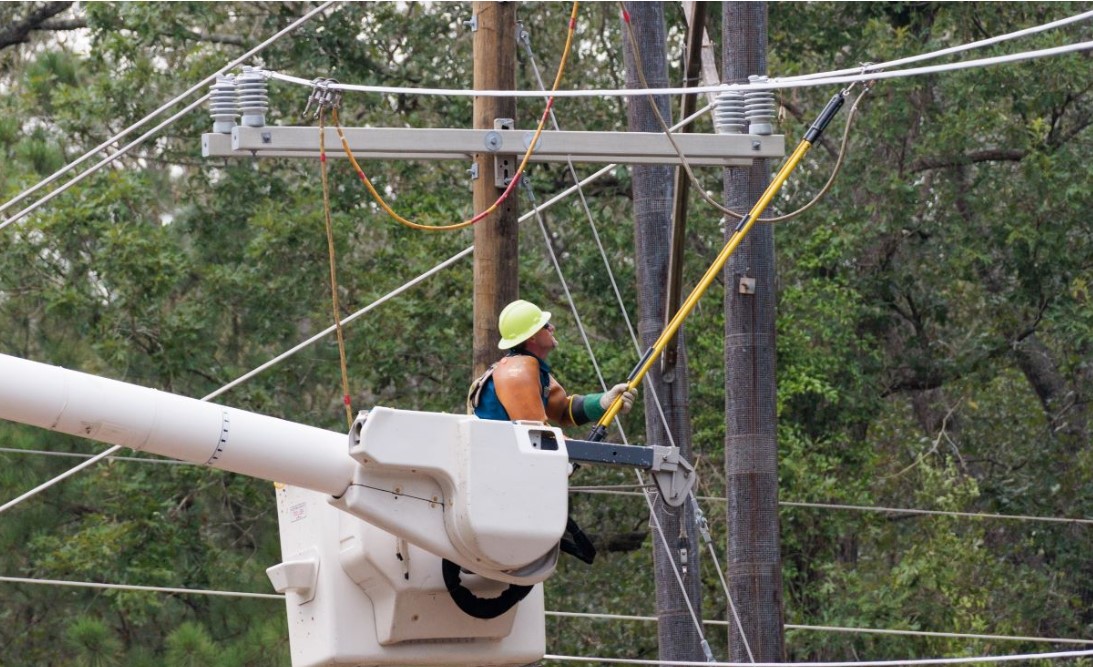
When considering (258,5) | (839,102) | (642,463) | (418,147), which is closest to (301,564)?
(642,463)

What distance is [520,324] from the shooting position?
804 cm

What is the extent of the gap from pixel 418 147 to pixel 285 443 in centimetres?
221

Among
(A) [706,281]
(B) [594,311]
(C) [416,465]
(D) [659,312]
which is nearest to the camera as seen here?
(C) [416,465]

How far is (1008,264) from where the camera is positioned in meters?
17.1

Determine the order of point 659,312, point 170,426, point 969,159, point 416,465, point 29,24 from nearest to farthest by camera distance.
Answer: point 170,426
point 416,465
point 659,312
point 969,159
point 29,24

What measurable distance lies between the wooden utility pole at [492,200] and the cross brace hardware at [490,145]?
0.37 feet

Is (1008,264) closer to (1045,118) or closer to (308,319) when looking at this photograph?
(1045,118)

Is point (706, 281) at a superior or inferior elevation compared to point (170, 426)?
superior

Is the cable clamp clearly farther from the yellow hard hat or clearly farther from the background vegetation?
the background vegetation

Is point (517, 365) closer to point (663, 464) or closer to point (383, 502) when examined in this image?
point (663, 464)

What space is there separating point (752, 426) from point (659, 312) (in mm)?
1697

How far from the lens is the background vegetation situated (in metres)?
16.2

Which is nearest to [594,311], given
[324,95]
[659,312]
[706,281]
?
[659,312]

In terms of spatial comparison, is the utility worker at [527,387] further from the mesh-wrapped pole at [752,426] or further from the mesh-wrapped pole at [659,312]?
the mesh-wrapped pole at [659,312]
